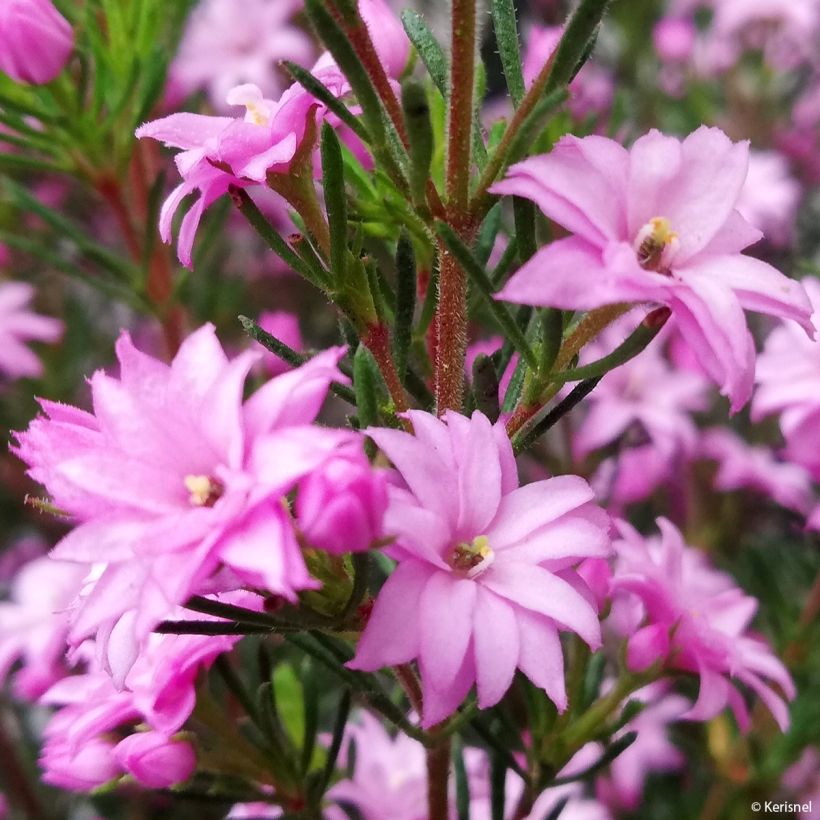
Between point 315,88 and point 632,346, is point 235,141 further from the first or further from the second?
point 632,346

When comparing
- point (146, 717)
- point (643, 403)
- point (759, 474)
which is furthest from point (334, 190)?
point (759, 474)

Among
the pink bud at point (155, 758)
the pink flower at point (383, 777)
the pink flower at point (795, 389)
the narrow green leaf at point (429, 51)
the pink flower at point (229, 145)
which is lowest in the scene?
the pink flower at point (383, 777)

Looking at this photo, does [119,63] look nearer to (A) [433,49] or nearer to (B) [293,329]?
(B) [293,329]

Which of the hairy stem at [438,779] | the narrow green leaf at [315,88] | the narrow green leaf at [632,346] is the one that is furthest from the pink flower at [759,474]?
the narrow green leaf at [315,88]

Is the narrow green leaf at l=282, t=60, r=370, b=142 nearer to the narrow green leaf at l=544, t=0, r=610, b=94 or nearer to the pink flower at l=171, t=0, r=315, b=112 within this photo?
the narrow green leaf at l=544, t=0, r=610, b=94

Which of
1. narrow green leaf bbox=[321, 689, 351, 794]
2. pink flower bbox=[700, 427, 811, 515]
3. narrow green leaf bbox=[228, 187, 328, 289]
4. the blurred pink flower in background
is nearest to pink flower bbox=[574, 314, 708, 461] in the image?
pink flower bbox=[700, 427, 811, 515]

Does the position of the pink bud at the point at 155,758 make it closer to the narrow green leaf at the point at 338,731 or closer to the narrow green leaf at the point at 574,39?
the narrow green leaf at the point at 338,731
